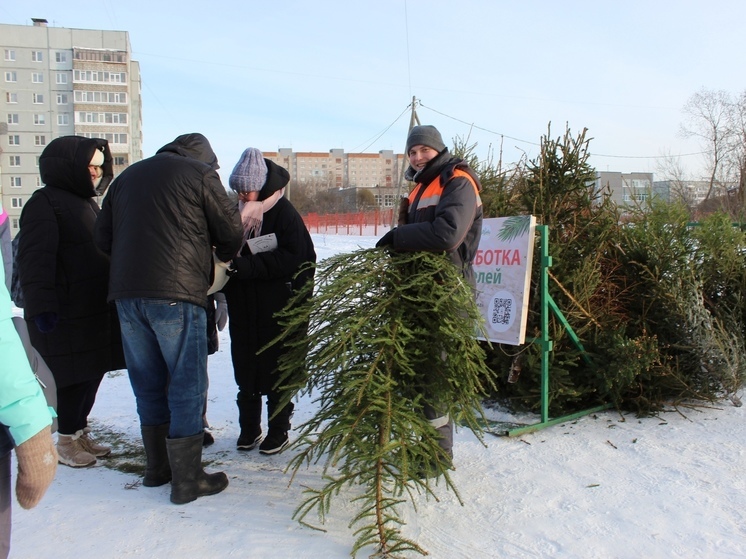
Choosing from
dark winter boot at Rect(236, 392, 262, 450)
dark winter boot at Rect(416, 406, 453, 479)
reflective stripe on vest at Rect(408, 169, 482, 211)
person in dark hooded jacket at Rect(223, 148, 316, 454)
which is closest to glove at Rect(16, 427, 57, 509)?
dark winter boot at Rect(416, 406, 453, 479)

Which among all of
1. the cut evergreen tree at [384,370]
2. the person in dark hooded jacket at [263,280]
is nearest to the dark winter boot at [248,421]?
the person in dark hooded jacket at [263,280]

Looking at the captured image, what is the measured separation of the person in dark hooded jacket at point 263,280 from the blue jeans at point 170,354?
1.77 feet

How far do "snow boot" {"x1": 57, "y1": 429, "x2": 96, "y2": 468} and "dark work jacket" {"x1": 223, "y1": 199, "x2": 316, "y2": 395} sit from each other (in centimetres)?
97

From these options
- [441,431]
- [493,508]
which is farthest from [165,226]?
[493,508]

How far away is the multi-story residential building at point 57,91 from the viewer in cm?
6097

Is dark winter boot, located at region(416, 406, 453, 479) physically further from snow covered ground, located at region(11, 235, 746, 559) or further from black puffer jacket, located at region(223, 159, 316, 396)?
black puffer jacket, located at region(223, 159, 316, 396)

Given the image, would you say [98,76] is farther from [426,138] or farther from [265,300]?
[426,138]

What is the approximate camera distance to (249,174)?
3395 mm

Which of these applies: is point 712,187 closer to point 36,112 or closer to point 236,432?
point 236,432

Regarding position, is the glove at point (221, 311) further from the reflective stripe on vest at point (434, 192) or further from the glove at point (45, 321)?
the reflective stripe on vest at point (434, 192)

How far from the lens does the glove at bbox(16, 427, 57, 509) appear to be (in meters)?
1.54

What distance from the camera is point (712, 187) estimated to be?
30547 mm

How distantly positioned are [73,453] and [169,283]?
1441 mm

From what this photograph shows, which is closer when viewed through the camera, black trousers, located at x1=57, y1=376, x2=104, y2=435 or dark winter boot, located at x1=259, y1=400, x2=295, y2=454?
black trousers, located at x1=57, y1=376, x2=104, y2=435
